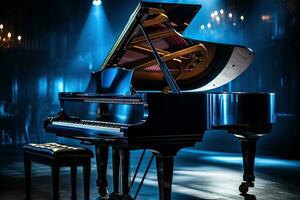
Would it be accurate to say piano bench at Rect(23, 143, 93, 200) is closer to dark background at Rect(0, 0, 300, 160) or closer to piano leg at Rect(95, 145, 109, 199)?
piano leg at Rect(95, 145, 109, 199)

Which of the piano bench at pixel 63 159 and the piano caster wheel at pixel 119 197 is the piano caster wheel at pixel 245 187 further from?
the piano bench at pixel 63 159

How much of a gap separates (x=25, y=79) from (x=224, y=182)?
7.58 m

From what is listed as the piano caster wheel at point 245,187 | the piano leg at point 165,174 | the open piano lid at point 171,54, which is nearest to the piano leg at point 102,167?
the open piano lid at point 171,54

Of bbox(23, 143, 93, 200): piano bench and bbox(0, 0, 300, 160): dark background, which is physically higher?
bbox(0, 0, 300, 160): dark background

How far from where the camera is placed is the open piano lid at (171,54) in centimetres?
423

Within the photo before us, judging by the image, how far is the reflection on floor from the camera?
541 cm

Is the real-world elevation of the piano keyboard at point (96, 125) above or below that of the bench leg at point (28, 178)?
above

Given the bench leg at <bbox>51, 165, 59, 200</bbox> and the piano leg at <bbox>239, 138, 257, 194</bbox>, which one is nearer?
the bench leg at <bbox>51, 165, 59, 200</bbox>

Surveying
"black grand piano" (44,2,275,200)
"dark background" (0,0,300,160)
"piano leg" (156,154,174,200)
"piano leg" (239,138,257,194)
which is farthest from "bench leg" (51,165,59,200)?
"dark background" (0,0,300,160)

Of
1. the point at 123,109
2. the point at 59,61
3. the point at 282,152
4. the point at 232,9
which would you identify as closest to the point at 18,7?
the point at 59,61

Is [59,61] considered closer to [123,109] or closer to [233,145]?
[233,145]

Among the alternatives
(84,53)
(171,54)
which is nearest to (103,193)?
(171,54)

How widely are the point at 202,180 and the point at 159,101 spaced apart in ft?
9.41

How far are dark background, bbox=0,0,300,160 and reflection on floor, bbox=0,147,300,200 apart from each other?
1466 mm
